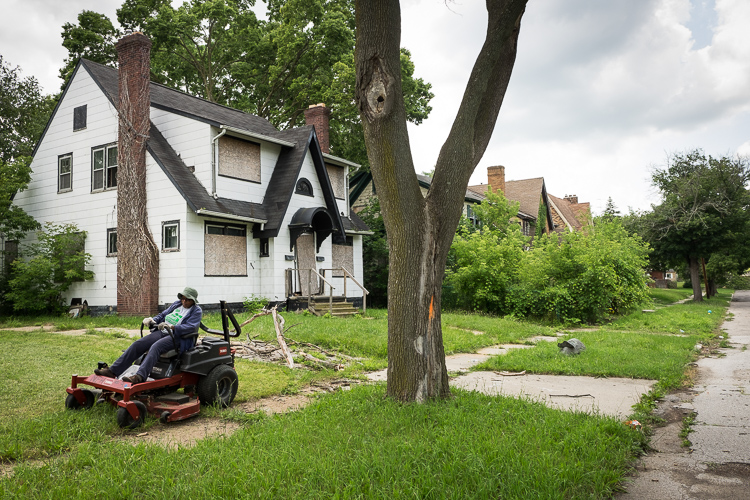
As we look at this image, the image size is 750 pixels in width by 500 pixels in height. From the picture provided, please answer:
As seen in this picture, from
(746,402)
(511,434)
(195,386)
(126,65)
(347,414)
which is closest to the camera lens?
(511,434)

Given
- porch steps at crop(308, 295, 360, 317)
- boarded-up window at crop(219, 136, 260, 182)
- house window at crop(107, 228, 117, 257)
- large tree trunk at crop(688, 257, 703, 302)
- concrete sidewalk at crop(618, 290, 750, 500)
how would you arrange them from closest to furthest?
concrete sidewalk at crop(618, 290, 750, 500), boarded-up window at crop(219, 136, 260, 182), house window at crop(107, 228, 117, 257), porch steps at crop(308, 295, 360, 317), large tree trunk at crop(688, 257, 703, 302)

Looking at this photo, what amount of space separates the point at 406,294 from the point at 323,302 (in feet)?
42.2

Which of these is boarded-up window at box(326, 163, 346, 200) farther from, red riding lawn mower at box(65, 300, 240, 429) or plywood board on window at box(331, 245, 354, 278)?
red riding lawn mower at box(65, 300, 240, 429)

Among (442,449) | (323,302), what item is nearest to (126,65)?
(323,302)

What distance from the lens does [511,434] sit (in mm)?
4789

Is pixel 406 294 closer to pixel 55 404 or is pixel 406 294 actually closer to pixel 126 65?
pixel 55 404

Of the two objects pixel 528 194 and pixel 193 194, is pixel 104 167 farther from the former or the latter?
pixel 528 194

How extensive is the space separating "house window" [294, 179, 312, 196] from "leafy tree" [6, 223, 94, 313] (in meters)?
7.39

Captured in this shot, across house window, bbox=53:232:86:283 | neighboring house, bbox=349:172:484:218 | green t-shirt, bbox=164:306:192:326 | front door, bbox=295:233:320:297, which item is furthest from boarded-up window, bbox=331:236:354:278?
green t-shirt, bbox=164:306:192:326

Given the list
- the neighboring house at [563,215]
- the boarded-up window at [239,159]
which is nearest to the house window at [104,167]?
the boarded-up window at [239,159]

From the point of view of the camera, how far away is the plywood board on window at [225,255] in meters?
16.5

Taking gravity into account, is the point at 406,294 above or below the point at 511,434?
above

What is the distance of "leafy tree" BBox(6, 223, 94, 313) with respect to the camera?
55.4 feet

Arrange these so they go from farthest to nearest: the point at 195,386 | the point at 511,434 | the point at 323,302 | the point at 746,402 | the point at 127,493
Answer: the point at 323,302 < the point at 746,402 < the point at 195,386 < the point at 511,434 < the point at 127,493
